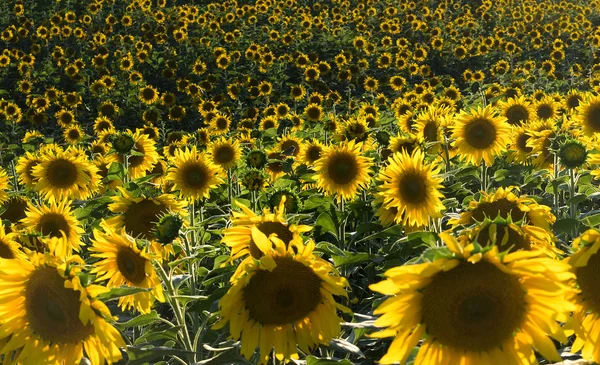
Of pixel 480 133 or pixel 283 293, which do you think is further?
pixel 480 133

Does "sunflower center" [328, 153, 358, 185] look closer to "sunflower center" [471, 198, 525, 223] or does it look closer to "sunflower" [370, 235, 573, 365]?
"sunflower center" [471, 198, 525, 223]

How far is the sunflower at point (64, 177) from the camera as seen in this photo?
20.9 feet

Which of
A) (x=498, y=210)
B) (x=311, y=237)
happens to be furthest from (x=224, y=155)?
(x=498, y=210)

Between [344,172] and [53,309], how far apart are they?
3531mm

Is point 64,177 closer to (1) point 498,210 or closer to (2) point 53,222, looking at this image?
(2) point 53,222

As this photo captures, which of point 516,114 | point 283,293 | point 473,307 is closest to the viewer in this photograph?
point 473,307

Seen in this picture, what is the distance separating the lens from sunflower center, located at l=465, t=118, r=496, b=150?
5.91 m

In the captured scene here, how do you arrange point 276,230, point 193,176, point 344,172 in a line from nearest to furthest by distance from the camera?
point 276,230
point 344,172
point 193,176

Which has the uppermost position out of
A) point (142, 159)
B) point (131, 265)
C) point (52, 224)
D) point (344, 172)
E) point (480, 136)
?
point (142, 159)

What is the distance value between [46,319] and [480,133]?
4.53 m

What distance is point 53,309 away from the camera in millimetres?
2418

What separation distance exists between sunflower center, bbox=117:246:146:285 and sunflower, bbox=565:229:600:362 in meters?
2.12

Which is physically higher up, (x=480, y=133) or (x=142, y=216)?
(x=480, y=133)

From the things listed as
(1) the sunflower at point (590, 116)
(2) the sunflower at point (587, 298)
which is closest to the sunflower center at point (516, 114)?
(1) the sunflower at point (590, 116)
